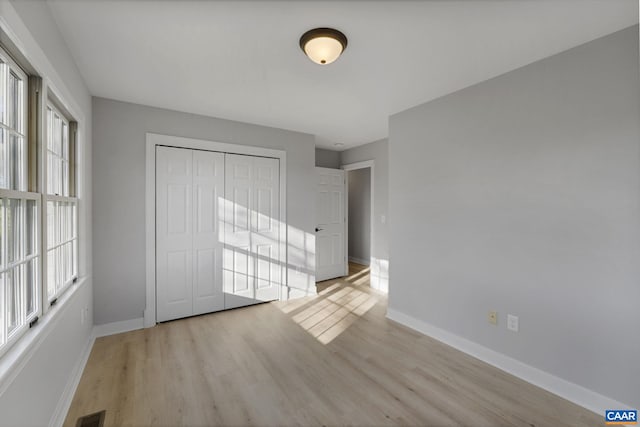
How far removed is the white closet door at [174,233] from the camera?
126 inches

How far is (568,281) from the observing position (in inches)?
81.1

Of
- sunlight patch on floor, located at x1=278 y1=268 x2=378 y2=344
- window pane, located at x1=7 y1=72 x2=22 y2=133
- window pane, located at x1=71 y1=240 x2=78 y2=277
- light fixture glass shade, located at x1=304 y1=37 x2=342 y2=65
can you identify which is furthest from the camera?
sunlight patch on floor, located at x1=278 y1=268 x2=378 y2=344

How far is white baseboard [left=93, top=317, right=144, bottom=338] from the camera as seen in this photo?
290 cm

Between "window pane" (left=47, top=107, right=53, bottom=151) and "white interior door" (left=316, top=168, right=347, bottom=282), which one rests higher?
"window pane" (left=47, top=107, right=53, bottom=151)

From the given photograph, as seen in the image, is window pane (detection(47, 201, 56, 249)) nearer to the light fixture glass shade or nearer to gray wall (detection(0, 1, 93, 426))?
gray wall (detection(0, 1, 93, 426))

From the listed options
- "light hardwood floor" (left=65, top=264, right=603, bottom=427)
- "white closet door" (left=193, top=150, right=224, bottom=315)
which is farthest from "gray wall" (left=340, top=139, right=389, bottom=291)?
"white closet door" (left=193, top=150, right=224, bottom=315)

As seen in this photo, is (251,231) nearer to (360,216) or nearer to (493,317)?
(493,317)

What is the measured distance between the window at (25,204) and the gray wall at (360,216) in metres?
5.19

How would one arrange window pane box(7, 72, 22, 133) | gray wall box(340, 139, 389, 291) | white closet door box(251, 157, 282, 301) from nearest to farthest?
1. window pane box(7, 72, 22, 133)
2. white closet door box(251, 157, 282, 301)
3. gray wall box(340, 139, 389, 291)

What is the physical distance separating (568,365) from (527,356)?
0.26m

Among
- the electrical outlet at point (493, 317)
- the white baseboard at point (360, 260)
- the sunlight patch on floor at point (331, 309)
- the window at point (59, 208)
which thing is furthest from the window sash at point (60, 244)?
the white baseboard at point (360, 260)

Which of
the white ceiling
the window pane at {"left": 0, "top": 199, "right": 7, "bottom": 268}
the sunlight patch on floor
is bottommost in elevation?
the sunlight patch on floor

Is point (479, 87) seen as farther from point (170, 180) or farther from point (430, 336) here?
point (170, 180)

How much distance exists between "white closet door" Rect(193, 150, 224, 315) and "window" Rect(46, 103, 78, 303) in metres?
1.17
